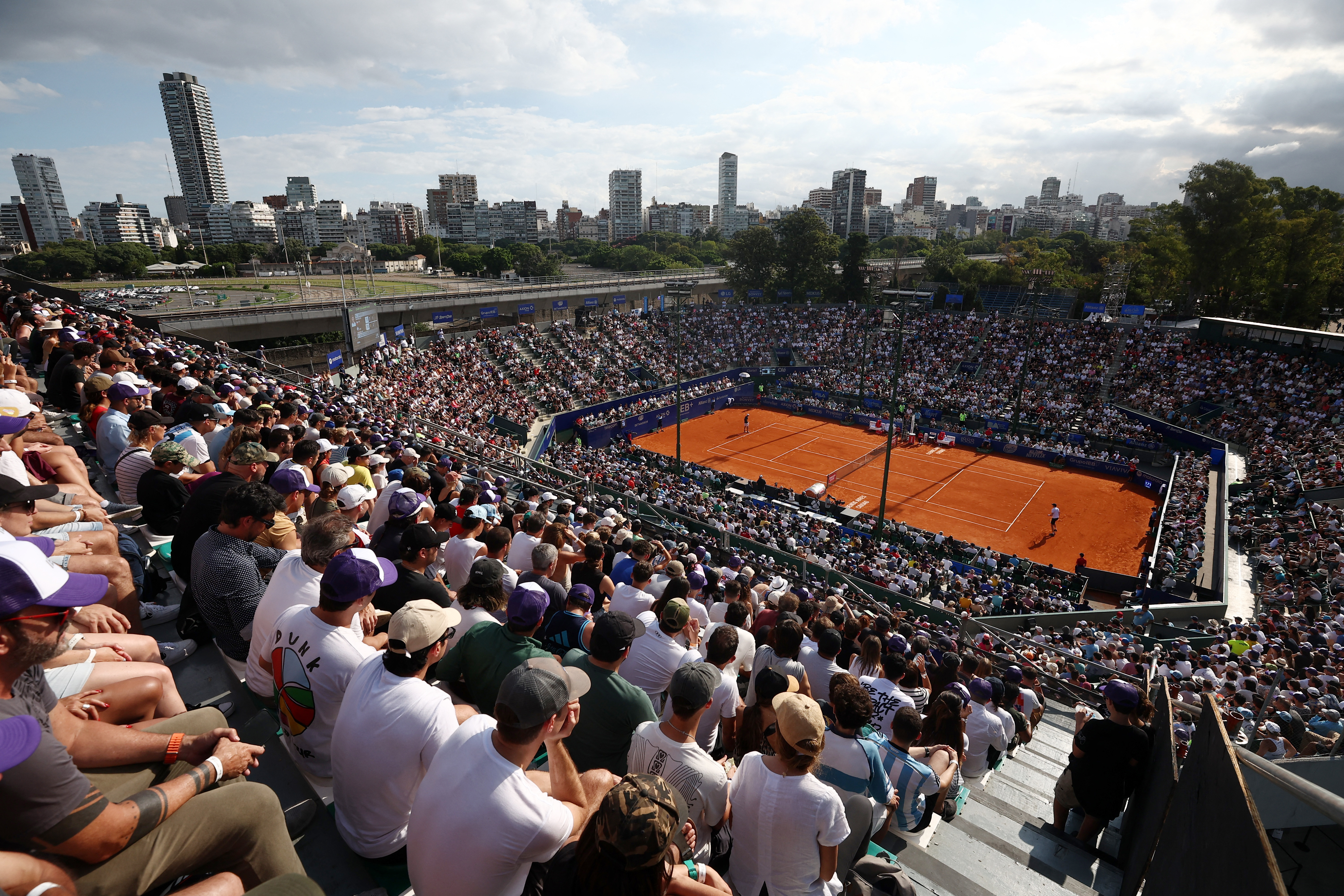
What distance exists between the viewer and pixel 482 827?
2.48 m

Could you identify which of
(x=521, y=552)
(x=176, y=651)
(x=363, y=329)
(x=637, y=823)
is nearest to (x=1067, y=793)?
(x=637, y=823)

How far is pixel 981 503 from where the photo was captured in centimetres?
3189

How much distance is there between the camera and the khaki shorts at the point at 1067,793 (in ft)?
17.8

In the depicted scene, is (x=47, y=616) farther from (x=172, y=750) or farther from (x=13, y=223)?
(x=13, y=223)

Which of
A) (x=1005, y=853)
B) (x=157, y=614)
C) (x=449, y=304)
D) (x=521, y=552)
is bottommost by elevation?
(x=1005, y=853)

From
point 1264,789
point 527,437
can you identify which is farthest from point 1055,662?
point 527,437

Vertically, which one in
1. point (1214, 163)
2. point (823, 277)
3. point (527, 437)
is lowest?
point (527, 437)

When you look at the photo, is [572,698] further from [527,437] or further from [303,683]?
[527,437]

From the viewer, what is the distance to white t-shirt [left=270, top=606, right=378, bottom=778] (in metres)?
3.44

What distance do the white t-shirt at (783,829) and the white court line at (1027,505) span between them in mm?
29561

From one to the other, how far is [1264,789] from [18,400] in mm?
10096

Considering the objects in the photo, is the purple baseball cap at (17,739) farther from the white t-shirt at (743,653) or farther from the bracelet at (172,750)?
the white t-shirt at (743,653)

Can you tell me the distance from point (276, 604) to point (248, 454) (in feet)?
6.99

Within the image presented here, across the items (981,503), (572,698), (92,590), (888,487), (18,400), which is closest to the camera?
(92,590)
